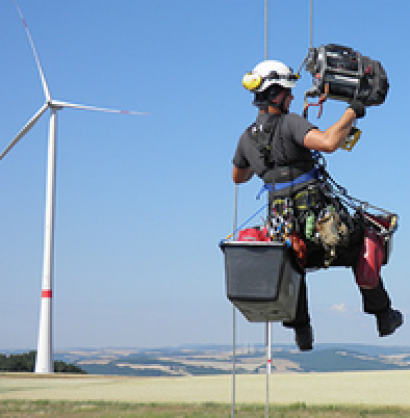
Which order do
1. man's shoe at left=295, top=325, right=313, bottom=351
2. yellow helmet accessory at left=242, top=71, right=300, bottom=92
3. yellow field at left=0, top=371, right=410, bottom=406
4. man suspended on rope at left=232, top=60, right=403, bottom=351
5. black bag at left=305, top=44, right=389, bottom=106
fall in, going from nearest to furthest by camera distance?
black bag at left=305, top=44, right=389, bottom=106, man suspended on rope at left=232, top=60, right=403, bottom=351, yellow helmet accessory at left=242, top=71, right=300, bottom=92, man's shoe at left=295, top=325, right=313, bottom=351, yellow field at left=0, top=371, right=410, bottom=406

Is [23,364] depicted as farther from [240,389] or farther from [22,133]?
A: [240,389]

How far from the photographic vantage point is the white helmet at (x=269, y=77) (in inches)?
302

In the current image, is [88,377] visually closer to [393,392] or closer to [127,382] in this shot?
[127,382]

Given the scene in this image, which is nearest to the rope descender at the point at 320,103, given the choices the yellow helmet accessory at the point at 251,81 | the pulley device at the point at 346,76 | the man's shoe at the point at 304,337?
the pulley device at the point at 346,76

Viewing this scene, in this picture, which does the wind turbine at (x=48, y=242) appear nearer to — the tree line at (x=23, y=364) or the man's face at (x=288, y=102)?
the tree line at (x=23, y=364)

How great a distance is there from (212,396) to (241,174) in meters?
15.8

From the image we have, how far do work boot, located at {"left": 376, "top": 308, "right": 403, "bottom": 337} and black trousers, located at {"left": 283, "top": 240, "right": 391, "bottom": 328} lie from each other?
0.06m

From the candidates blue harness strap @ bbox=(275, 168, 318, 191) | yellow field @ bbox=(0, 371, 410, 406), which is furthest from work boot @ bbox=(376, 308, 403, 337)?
yellow field @ bbox=(0, 371, 410, 406)

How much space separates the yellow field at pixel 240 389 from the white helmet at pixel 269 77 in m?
14.3

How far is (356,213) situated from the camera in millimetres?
7875

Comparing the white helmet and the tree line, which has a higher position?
the white helmet

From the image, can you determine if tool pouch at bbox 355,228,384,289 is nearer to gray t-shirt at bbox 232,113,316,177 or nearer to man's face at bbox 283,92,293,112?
gray t-shirt at bbox 232,113,316,177

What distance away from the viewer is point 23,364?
52.5 m

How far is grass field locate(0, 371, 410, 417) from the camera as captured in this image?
19.0m
